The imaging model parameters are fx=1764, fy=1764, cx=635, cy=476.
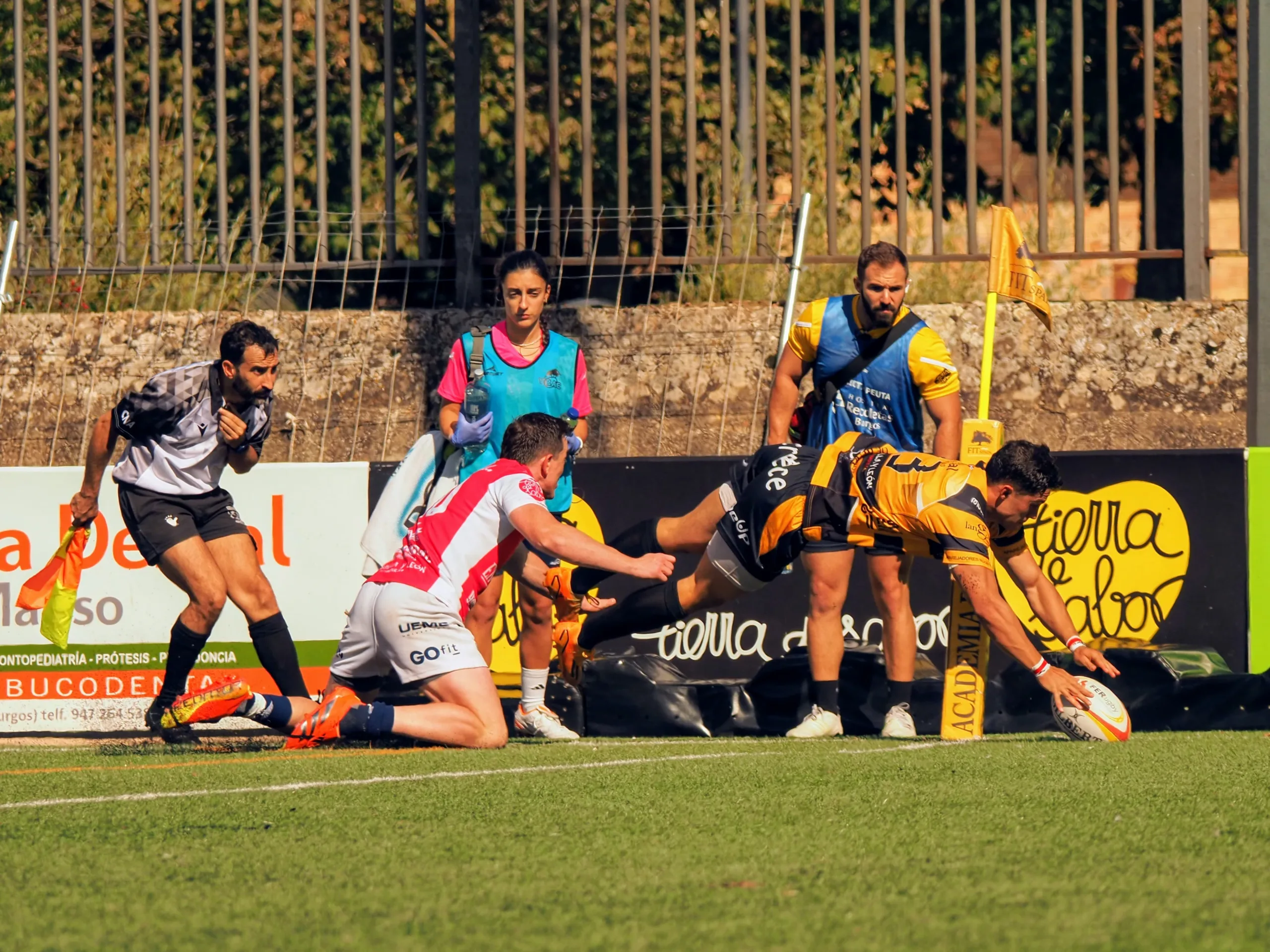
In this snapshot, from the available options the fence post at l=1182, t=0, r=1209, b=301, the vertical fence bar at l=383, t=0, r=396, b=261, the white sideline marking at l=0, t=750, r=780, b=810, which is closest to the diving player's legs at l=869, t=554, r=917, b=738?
the white sideline marking at l=0, t=750, r=780, b=810

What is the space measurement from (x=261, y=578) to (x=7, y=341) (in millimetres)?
4241

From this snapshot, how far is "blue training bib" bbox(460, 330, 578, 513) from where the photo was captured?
7.59 metres

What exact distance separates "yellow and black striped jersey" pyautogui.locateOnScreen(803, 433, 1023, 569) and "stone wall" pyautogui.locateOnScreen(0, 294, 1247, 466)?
3.22 metres

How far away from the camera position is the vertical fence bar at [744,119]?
410 inches

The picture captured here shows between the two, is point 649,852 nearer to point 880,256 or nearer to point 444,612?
point 444,612

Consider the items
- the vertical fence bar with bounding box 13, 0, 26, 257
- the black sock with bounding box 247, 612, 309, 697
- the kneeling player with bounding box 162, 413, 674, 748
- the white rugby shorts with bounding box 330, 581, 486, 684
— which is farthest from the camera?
the vertical fence bar with bounding box 13, 0, 26, 257

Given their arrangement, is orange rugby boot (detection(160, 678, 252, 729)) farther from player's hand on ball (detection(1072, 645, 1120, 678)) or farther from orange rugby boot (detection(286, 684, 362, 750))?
player's hand on ball (detection(1072, 645, 1120, 678))

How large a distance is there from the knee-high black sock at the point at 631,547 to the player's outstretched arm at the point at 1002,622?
4.34 feet

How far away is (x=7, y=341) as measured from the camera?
10930mm

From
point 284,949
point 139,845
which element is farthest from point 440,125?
point 284,949

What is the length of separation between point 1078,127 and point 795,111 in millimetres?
1659

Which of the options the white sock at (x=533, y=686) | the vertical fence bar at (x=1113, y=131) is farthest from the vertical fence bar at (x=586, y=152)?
the white sock at (x=533, y=686)

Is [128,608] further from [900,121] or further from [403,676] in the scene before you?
[900,121]

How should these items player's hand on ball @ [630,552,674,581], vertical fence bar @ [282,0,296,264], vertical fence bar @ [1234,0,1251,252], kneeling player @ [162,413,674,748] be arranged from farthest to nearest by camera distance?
vertical fence bar @ [1234,0,1251,252], vertical fence bar @ [282,0,296,264], kneeling player @ [162,413,674,748], player's hand on ball @ [630,552,674,581]
